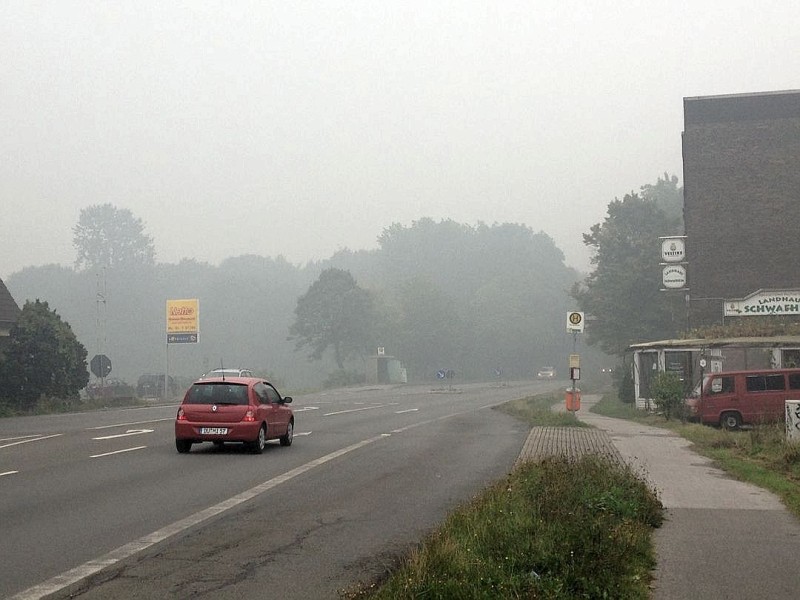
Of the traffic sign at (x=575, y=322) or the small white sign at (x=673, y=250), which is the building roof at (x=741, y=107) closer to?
the small white sign at (x=673, y=250)

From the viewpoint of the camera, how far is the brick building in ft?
179

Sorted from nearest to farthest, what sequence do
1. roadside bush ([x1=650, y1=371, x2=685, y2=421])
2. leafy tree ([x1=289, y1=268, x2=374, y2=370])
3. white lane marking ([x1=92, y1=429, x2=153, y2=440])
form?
white lane marking ([x1=92, y1=429, x2=153, y2=440]), roadside bush ([x1=650, y1=371, x2=685, y2=421]), leafy tree ([x1=289, y1=268, x2=374, y2=370])

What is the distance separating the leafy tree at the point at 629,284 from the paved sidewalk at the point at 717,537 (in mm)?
48449

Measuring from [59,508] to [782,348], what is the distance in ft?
92.5

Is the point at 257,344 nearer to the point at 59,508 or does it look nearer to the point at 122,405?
the point at 122,405

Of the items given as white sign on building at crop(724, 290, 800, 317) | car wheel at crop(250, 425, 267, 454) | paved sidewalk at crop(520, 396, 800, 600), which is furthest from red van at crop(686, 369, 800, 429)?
white sign on building at crop(724, 290, 800, 317)

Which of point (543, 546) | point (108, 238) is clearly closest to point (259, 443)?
point (543, 546)

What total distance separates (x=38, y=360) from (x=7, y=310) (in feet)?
20.3

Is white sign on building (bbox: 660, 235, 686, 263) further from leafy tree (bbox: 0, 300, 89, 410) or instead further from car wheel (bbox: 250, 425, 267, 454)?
car wheel (bbox: 250, 425, 267, 454)

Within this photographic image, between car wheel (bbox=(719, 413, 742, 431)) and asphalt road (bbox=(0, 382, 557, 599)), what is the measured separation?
9443 mm

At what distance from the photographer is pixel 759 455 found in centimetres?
1889

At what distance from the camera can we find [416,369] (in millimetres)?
120688

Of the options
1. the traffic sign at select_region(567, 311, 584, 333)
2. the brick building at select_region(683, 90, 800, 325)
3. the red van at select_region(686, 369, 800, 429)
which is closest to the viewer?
the traffic sign at select_region(567, 311, 584, 333)

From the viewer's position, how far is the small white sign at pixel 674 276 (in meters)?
53.7
